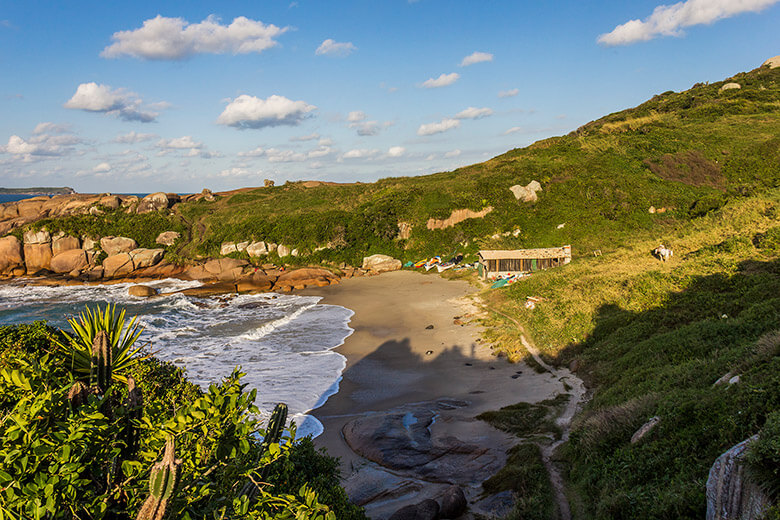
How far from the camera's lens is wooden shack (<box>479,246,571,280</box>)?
139ft

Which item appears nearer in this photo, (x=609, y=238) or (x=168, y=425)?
(x=168, y=425)

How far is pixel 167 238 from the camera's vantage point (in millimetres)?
62125

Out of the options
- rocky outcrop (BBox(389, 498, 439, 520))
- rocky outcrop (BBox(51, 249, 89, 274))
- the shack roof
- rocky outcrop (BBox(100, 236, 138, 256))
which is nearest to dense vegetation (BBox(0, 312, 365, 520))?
rocky outcrop (BBox(389, 498, 439, 520))

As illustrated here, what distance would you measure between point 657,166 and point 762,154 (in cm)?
1220

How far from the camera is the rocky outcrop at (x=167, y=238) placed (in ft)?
202

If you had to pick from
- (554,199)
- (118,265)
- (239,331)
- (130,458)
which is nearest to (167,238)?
(118,265)

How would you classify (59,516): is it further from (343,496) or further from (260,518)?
(343,496)

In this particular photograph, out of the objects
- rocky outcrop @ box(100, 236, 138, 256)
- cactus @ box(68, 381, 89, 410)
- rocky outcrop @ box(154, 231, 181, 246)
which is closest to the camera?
cactus @ box(68, 381, 89, 410)

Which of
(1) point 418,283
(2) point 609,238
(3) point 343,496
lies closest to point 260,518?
(3) point 343,496

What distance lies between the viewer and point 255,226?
198 feet

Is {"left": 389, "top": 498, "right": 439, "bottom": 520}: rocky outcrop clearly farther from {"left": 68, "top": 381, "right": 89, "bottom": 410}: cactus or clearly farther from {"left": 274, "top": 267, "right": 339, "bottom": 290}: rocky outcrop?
{"left": 274, "top": 267, "right": 339, "bottom": 290}: rocky outcrop

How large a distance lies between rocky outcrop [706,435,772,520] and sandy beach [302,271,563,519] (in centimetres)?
555

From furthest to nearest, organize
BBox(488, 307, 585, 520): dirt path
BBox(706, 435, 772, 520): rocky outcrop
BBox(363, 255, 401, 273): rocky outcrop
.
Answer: BBox(363, 255, 401, 273): rocky outcrop, BBox(488, 307, 585, 520): dirt path, BBox(706, 435, 772, 520): rocky outcrop

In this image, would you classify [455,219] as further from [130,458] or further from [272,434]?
[130,458]
